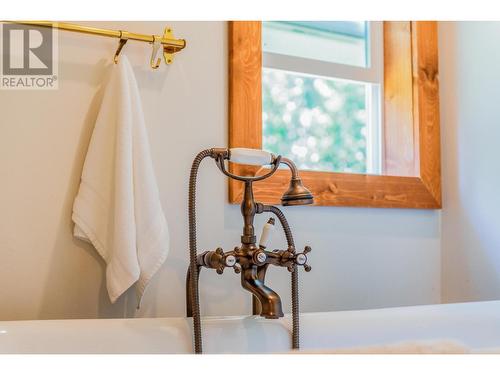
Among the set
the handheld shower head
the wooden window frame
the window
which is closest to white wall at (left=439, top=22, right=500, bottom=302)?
the wooden window frame

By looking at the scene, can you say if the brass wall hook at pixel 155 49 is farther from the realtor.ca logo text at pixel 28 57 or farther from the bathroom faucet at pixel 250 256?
the bathroom faucet at pixel 250 256

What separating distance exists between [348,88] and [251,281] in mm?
1034

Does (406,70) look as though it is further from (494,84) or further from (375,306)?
(375,306)

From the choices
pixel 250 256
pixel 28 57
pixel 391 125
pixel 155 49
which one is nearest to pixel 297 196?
pixel 250 256

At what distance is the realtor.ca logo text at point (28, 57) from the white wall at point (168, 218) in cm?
2

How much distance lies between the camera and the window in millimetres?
1887

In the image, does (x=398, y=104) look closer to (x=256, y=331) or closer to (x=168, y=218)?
(x=168, y=218)

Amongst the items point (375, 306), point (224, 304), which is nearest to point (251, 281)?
point (224, 304)

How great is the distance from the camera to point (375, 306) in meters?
1.81

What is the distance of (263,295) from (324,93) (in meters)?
0.99

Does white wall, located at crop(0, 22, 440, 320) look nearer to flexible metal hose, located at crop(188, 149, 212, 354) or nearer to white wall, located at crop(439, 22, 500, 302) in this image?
white wall, located at crop(439, 22, 500, 302)

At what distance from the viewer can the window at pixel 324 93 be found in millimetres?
1887

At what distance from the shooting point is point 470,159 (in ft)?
6.07
